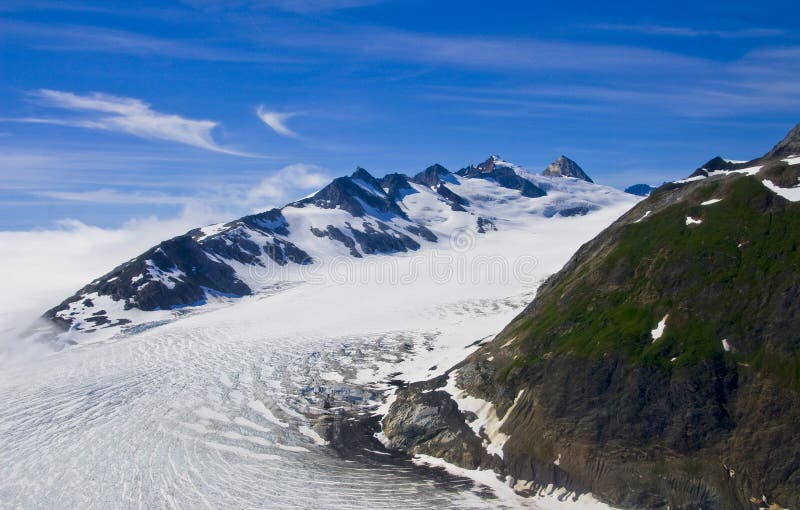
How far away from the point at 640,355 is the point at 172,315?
147 m

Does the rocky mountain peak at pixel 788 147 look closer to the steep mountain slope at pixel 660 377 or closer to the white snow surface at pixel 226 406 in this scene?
the steep mountain slope at pixel 660 377

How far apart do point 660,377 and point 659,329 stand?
7.00 metres

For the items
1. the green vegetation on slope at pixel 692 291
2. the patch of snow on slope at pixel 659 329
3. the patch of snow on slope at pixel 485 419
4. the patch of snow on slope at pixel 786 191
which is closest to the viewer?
the green vegetation on slope at pixel 692 291

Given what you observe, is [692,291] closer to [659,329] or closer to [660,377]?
[659,329]

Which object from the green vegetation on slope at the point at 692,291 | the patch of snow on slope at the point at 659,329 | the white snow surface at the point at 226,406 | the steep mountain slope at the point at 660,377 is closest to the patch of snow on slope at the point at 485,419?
the steep mountain slope at the point at 660,377

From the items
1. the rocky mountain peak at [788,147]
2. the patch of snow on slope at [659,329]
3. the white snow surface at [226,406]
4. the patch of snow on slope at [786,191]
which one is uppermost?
the rocky mountain peak at [788,147]

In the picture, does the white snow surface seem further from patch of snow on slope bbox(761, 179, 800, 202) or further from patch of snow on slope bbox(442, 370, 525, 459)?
patch of snow on slope bbox(761, 179, 800, 202)

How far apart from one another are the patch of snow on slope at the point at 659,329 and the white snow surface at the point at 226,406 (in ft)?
67.7

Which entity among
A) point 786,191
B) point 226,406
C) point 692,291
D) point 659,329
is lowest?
point 226,406

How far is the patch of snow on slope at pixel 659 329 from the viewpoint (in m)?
70.2

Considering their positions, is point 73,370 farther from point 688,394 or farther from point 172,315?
point 688,394

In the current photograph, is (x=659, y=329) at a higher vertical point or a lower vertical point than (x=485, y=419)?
higher

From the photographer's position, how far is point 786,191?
78625 mm

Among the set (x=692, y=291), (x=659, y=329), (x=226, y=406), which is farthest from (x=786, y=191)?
(x=226, y=406)
